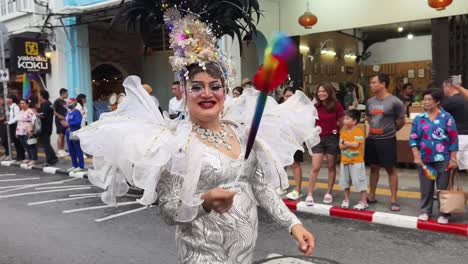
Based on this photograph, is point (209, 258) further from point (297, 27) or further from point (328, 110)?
point (297, 27)

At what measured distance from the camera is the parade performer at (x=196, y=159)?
197 centimetres

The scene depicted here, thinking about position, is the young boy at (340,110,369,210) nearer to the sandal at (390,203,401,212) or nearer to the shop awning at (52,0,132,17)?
the sandal at (390,203,401,212)

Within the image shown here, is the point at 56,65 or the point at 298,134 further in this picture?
the point at 56,65

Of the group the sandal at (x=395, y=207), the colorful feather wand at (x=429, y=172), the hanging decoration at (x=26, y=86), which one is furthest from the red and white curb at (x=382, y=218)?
the hanging decoration at (x=26, y=86)

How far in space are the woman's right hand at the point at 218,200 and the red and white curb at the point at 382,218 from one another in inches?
180

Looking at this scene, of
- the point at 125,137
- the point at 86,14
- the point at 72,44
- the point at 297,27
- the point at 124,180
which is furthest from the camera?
the point at 72,44

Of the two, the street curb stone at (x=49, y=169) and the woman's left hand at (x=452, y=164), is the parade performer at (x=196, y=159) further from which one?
the street curb stone at (x=49, y=169)

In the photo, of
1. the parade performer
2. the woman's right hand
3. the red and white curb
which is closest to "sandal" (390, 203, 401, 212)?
the red and white curb

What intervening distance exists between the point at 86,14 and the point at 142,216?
30.8ft

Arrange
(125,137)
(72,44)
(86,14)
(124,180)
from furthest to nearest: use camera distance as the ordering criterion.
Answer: (72,44) < (86,14) < (124,180) < (125,137)

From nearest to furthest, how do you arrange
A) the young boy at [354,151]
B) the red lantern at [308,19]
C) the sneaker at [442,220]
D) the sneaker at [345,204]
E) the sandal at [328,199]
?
the sneaker at [442,220] < the young boy at [354,151] < the sneaker at [345,204] < the sandal at [328,199] < the red lantern at [308,19]

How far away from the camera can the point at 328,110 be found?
267 inches

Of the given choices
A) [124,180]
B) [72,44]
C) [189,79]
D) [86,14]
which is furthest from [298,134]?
[72,44]

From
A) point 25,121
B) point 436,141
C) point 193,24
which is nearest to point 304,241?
point 193,24
